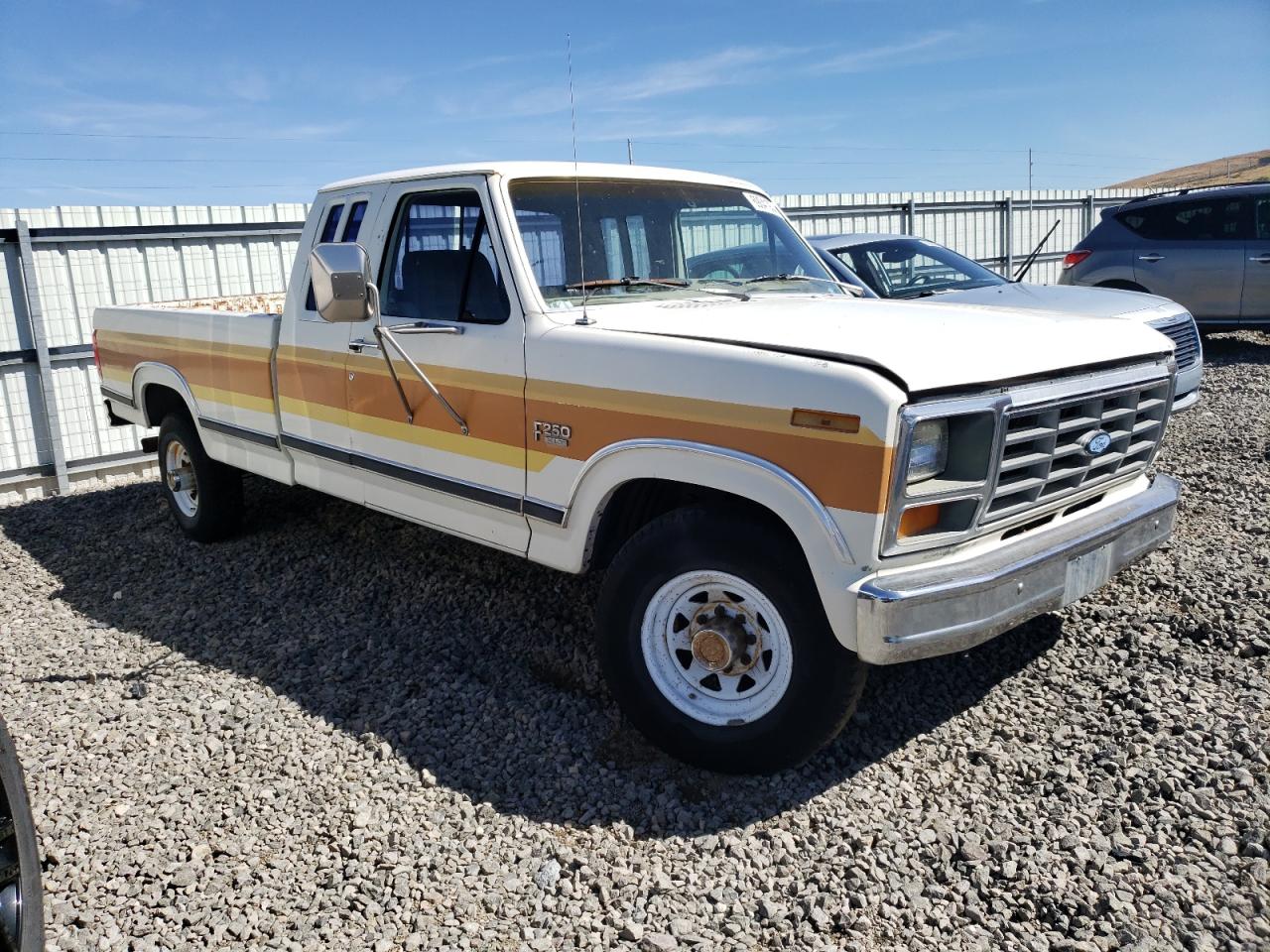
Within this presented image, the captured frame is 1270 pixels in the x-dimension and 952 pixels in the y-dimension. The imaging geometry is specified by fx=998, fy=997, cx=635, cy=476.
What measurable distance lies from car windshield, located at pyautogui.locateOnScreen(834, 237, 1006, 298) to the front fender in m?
5.06

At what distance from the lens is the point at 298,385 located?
4.98m

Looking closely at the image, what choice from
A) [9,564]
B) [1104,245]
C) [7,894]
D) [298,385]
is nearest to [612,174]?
[298,385]

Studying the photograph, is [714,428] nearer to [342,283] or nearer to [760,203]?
[342,283]

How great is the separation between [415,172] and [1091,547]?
3.16m

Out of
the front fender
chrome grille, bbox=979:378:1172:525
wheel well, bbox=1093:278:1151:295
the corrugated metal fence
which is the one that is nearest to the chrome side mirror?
the front fender

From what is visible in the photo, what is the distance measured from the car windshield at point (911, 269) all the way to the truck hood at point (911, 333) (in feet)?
13.6

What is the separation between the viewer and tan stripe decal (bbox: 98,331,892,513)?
9.54 feet

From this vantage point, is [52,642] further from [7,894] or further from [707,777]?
[707,777]

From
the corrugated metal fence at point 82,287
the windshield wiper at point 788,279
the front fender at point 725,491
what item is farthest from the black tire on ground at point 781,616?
the corrugated metal fence at point 82,287

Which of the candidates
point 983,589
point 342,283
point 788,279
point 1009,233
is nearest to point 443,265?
point 342,283

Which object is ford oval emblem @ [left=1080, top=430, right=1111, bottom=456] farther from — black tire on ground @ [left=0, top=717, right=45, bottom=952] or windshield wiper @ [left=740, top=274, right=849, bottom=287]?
black tire on ground @ [left=0, top=717, right=45, bottom=952]

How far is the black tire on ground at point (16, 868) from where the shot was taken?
2.29 m

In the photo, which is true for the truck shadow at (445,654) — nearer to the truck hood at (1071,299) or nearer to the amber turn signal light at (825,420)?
the amber turn signal light at (825,420)

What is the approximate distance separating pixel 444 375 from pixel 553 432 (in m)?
0.68
